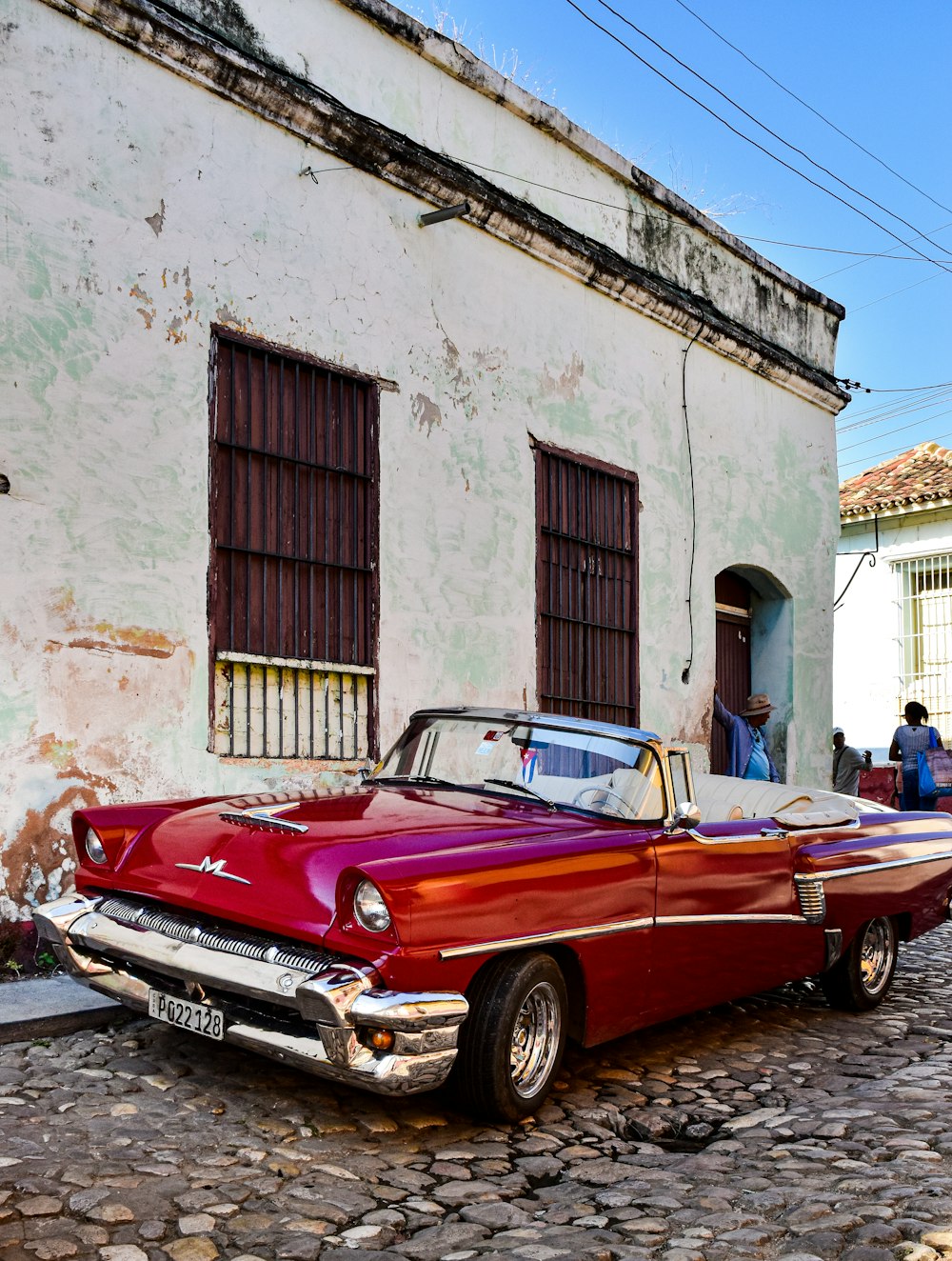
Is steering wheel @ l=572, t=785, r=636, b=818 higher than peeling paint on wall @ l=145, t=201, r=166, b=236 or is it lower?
lower

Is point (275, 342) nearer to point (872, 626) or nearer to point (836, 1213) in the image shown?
point (836, 1213)

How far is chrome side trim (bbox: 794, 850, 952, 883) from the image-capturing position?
512 cm

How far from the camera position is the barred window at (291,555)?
261 inches

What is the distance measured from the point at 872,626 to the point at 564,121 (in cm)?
1205

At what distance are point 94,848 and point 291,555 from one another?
2.97 meters

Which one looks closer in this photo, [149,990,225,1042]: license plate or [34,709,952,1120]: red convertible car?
[34,709,952,1120]: red convertible car

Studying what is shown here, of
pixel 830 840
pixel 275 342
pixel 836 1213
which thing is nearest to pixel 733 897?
pixel 830 840

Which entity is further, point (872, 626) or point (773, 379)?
point (872, 626)

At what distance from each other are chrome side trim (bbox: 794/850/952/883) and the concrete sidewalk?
112 inches

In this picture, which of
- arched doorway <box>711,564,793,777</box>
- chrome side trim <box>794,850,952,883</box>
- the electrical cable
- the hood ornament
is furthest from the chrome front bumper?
arched doorway <box>711,564,793,777</box>

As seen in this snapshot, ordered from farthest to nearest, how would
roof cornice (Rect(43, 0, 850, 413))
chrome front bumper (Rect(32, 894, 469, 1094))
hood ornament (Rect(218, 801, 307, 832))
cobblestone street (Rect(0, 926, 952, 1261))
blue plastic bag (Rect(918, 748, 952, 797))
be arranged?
Answer: blue plastic bag (Rect(918, 748, 952, 797)), roof cornice (Rect(43, 0, 850, 413)), hood ornament (Rect(218, 801, 307, 832)), chrome front bumper (Rect(32, 894, 469, 1094)), cobblestone street (Rect(0, 926, 952, 1261))

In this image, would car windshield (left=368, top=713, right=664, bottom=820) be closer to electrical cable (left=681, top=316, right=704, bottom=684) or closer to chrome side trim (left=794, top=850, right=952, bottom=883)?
chrome side trim (left=794, top=850, right=952, bottom=883)

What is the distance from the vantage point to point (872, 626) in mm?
19062

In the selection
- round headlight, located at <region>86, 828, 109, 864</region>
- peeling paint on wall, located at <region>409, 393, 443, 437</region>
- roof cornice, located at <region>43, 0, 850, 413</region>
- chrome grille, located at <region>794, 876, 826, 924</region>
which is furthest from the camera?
peeling paint on wall, located at <region>409, 393, 443, 437</region>
